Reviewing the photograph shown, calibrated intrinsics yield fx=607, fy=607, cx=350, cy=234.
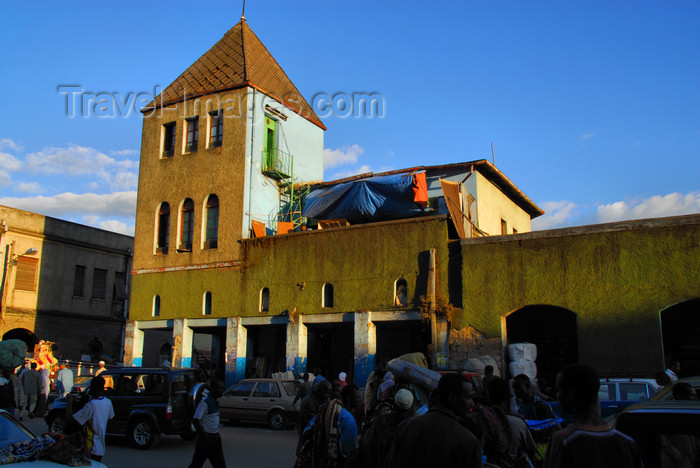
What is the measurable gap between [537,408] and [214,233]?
2097 centimetres

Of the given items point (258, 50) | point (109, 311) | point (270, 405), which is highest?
point (258, 50)

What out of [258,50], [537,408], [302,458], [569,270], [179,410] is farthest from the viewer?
[258,50]

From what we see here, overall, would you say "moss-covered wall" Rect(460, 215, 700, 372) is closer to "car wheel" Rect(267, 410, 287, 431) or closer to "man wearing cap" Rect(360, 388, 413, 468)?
"car wheel" Rect(267, 410, 287, 431)

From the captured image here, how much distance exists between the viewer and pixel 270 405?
18.0 meters

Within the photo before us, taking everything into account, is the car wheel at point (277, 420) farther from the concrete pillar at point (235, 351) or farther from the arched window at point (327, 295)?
the concrete pillar at point (235, 351)

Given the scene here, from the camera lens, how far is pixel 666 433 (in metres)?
3.95

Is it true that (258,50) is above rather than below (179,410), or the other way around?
above

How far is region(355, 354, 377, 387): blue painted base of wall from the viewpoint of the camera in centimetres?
2133

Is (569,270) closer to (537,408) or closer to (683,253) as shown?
(683,253)

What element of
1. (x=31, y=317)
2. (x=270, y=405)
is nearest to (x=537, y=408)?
(x=270, y=405)

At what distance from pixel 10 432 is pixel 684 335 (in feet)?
69.0

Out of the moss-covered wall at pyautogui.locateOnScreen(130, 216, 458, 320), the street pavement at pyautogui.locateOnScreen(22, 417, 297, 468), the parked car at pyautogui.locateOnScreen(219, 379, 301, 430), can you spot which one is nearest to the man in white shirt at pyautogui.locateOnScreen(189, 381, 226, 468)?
the street pavement at pyautogui.locateOnScreen(22, 417, 297, 468)

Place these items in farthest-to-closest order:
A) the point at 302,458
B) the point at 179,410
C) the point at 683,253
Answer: the point at 683,253, the point at 179,410, the point at 302,458

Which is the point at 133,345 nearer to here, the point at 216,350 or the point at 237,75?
the point at 216,350
